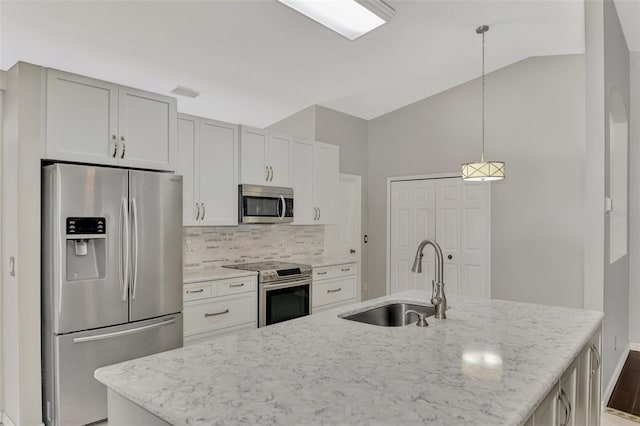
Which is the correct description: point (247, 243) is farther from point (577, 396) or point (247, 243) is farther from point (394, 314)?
point (577, 396)

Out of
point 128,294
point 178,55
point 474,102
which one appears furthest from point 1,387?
point 474,102

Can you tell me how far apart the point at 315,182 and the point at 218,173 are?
4.46ft

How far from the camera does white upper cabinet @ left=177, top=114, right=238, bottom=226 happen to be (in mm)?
3615

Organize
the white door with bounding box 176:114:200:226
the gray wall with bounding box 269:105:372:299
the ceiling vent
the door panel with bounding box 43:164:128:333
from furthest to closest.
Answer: the gray wall with bounding box 269:105:372:299
the ceiling vent
the white door with bounding box 176:114:200:226
the door panel with bounding box 43:164:128:333

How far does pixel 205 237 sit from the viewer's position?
4.11 meters

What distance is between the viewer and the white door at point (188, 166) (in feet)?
11.7

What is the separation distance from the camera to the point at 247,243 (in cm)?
451

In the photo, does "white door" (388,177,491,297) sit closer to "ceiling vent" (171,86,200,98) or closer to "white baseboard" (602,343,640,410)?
"white baseboard" (602,343,640,410)

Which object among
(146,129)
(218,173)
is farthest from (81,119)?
(218,173)

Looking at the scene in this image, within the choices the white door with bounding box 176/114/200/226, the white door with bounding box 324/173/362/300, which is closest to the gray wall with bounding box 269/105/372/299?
the white door with bounding box 324/173/362/300

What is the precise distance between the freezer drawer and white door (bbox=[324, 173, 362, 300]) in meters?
3.21

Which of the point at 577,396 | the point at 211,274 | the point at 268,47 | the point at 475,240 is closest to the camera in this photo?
the point at 577,396

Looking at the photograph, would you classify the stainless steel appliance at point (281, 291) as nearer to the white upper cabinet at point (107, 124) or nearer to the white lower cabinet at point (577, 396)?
the white upper cabinet at point (107, 124)

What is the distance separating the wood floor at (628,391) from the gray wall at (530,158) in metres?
0.74
